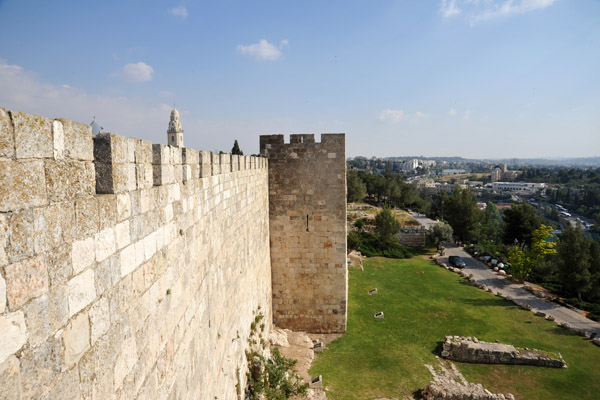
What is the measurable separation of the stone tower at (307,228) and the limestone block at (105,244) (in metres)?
8.56

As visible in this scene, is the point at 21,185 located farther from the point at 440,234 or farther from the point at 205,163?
the point at 440,234

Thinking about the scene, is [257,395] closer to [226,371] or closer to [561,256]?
[226,371]

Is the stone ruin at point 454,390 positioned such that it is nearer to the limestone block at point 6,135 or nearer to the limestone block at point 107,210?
the limestone block at point 107,210

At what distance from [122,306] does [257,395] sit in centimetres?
559

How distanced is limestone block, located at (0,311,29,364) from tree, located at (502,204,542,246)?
32347 millimetres

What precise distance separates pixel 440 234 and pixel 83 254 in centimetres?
2956

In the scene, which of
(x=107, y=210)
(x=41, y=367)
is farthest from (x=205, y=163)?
(x=41, y=367)

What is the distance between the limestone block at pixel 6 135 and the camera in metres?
1.37

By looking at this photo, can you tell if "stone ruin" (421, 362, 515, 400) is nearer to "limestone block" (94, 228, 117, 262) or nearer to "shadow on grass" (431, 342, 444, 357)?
"shadow on grass" (431, 342, 444, 357)

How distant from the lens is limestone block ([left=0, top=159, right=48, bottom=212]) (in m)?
1.37

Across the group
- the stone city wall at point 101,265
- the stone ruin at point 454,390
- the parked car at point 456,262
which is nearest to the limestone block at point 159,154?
the stone city wall at point 101,265

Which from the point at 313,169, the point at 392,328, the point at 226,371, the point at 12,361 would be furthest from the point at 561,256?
the point at 12,361

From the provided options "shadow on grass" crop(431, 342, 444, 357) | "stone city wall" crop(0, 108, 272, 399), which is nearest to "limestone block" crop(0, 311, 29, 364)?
"stone city wall" crop(0, 108, 272, 399)

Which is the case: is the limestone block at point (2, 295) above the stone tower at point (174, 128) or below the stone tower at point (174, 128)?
below
